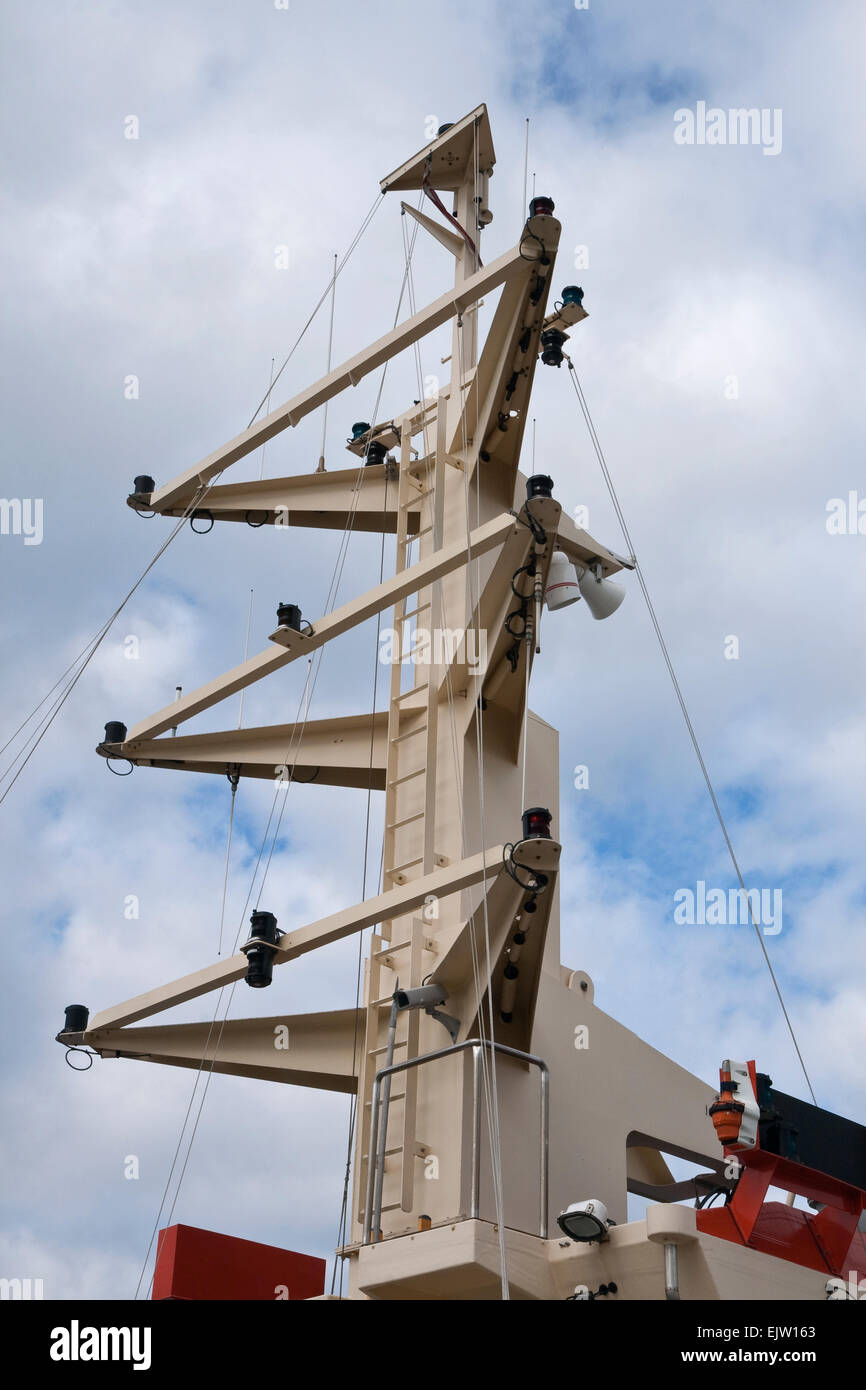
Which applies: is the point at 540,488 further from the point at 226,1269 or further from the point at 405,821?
the point at 226,1269

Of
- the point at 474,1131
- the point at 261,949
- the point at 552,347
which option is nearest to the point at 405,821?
the point at 261,949

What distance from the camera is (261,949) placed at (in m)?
11.1

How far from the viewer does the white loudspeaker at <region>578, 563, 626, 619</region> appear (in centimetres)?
1318

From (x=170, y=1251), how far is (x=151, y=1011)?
215cm

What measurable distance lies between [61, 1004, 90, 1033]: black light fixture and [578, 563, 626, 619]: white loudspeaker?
5.44 m

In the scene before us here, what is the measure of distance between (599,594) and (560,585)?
1.34 m

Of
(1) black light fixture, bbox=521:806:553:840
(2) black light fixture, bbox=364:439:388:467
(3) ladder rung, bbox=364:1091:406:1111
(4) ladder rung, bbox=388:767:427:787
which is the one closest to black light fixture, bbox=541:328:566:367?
(2) black light fixture, bbox=364:439:388:467

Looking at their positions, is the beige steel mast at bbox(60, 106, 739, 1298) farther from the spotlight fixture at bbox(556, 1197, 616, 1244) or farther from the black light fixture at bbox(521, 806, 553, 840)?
the spotlight fixture at bbox(556, 1197, 616, 1244)

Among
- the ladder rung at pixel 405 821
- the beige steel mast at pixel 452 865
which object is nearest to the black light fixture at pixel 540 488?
the beige steel mast at pixel 452 865

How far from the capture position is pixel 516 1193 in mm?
10531

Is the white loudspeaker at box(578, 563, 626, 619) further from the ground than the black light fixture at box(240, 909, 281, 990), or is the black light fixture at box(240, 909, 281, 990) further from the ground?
the white loudspeaker at box(578, 563, 626, 619)
